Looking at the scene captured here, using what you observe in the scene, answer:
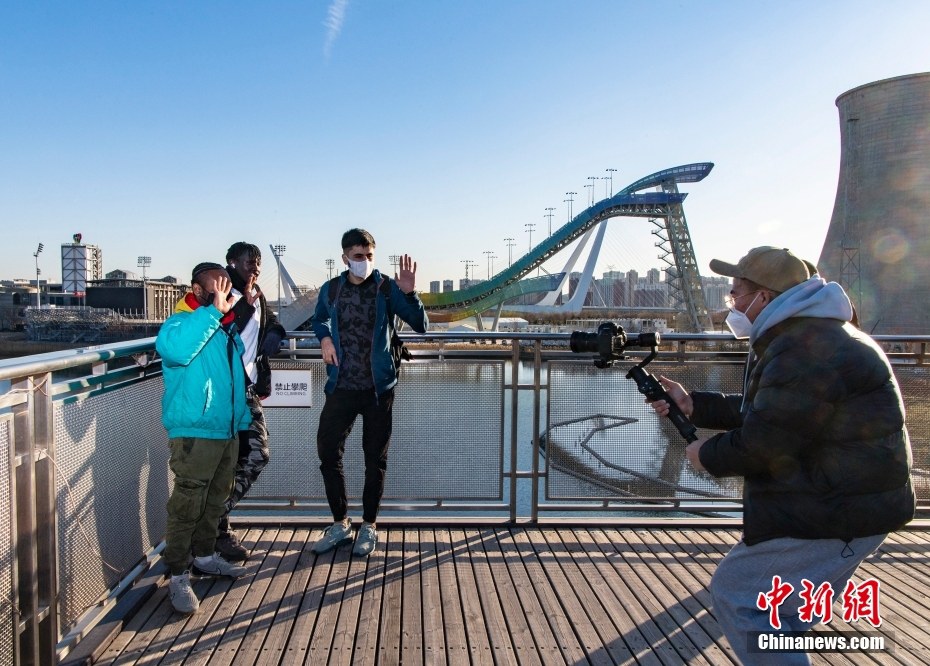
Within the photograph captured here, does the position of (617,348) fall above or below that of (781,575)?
above

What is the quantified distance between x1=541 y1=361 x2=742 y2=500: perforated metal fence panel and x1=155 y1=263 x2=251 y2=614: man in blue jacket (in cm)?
191

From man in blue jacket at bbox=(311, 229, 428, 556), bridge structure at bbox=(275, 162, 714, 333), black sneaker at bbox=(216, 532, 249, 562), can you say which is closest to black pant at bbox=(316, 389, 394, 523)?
man in blue jacket at bbox=(311, 229, 428, 556)

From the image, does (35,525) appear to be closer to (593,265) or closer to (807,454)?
(807,454)

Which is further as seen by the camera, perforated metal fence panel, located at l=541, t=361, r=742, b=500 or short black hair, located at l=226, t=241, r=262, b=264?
perforated metal fence panel, located at l=541, t=361, r=742, b=500

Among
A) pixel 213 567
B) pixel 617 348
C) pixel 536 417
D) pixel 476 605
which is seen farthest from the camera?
pixel 536 417

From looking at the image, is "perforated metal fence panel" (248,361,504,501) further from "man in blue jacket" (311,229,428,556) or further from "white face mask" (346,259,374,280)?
"white face mask" (346,259,374,280)

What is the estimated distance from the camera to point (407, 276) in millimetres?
3277

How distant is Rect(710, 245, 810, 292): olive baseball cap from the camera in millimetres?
1721

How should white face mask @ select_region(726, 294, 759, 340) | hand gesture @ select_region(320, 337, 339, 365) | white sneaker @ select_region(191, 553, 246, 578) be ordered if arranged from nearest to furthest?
white face mask @ select_region(726, 294, 759, 340) → white sneaker @ select_region(191, 553, 246, 578) → hand gesture @ select_region(320, 337, 339, 365)

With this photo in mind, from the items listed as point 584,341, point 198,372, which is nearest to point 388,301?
point 198,372

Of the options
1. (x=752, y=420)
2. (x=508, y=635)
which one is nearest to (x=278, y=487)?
(x=508, y=635)

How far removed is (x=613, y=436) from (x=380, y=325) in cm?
167

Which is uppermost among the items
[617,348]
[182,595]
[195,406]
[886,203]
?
[886,203]

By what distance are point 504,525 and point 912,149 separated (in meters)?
32.4
